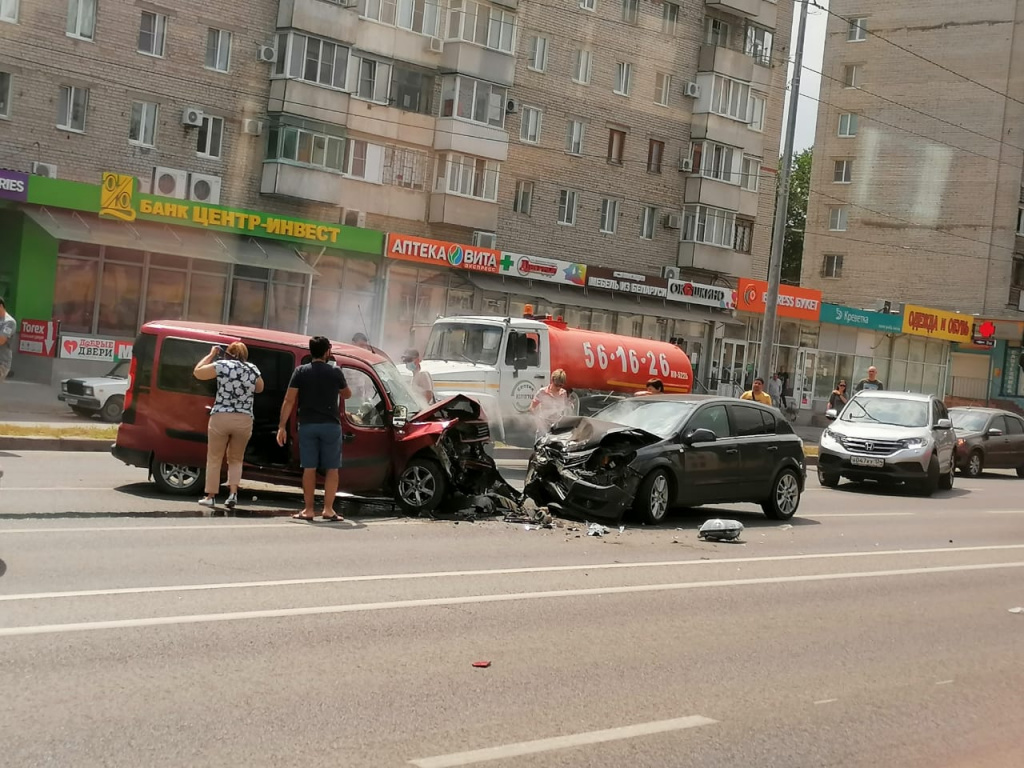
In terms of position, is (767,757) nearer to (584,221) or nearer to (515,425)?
(515,425)

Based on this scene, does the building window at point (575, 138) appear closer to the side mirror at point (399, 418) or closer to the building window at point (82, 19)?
the building window at point (82, 19)

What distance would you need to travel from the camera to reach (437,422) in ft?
47.4

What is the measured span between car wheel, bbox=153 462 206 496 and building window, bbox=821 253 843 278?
198 feet

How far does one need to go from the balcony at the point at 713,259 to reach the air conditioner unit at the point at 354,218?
51.6ft

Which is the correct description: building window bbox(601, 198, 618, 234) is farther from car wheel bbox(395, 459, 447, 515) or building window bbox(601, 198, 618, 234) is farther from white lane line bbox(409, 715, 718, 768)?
white lane line bbox(409, 715, 718, 768)

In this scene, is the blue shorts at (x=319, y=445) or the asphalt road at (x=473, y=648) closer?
the asphalt road at (x=473, y=648)

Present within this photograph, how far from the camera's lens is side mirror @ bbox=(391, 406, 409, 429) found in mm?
14297

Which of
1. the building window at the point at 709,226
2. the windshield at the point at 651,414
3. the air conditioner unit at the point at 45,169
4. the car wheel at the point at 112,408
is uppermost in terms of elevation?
the building window at the point at 709,226

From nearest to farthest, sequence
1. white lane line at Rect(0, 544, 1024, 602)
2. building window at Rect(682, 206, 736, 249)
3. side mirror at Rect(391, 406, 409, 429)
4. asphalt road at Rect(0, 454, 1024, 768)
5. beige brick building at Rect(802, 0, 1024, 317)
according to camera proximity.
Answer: asphalt road at Rect(0, 454, 1024, 768)
white lane line at Rect(0, 544, 1024, 602)
side mirror at Rect(391, 406, 409, 429)
building window at Rect(682, 206, 736, 249)
beige brick building at Rect(802, 0, 1024, 317)

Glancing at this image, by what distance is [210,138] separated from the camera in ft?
123

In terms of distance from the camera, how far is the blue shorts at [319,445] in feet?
42.7

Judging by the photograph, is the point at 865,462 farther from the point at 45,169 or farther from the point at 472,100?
the point at 472,100

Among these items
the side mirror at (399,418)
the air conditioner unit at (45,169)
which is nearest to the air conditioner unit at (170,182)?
the air conditioner unit at (45,169)

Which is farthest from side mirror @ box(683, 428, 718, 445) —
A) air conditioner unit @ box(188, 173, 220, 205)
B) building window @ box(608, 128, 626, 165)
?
building window @ box(608, 128, 626, 165)
